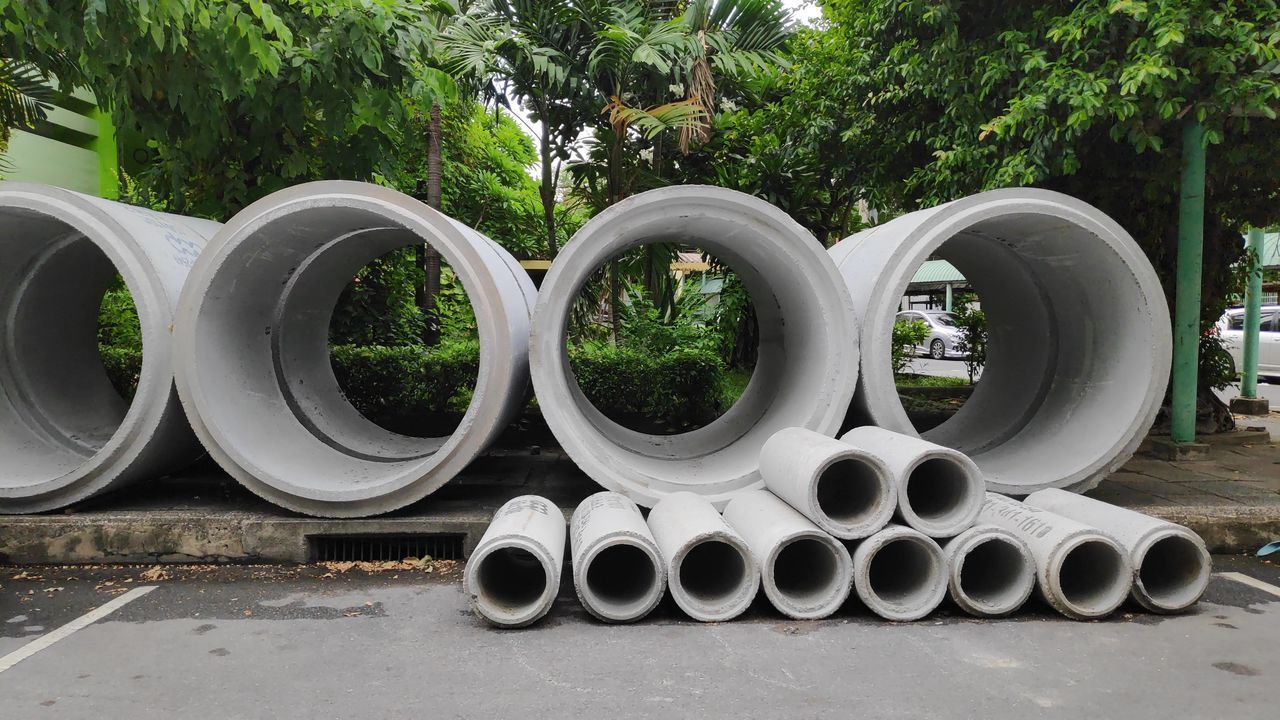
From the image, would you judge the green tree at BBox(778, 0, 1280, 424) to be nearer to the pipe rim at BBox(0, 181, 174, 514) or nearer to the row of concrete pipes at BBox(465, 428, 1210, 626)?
the row of concrete pipes at BBox(465, 428, 1210, 626)

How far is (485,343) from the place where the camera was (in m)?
5.24

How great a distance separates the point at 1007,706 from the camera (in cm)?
319

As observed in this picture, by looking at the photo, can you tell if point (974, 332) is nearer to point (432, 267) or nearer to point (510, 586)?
point (432, 267)

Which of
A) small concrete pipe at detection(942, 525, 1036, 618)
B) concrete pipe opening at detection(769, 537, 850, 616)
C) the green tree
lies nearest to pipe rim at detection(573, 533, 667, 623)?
concrete pipe opening at detection(769, 537, 850, 616)

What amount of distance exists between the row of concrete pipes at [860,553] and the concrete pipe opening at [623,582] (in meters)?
0.01

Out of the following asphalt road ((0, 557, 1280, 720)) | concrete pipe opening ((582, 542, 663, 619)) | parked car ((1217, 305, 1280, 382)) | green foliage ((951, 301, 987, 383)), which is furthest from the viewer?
parked car ((1217, 305, 1280, 382))

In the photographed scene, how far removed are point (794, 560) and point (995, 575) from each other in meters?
1.13

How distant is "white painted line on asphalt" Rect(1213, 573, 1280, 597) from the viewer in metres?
4.57

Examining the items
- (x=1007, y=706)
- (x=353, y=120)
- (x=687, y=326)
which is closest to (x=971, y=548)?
(x=1007, y=706)

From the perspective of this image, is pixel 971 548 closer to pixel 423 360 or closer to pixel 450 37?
pixel 423 360

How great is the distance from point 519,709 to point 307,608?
1.82 m

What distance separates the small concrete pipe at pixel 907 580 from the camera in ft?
13.7

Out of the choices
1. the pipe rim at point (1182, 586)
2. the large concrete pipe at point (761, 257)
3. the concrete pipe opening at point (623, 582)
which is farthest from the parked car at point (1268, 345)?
the concrete pipe opening at point (623, 582)

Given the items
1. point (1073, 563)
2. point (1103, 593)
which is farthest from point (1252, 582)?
point (1103, 593)
